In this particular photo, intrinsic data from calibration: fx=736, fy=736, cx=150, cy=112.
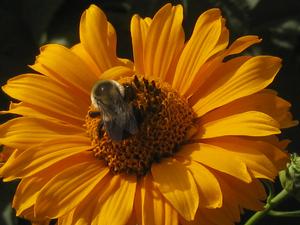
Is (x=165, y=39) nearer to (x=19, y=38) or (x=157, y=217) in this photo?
(x=157, y=217)

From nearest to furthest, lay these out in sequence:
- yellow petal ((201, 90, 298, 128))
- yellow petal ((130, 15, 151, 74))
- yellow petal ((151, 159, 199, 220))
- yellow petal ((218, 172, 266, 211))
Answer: yellow petal ((151, 159, 199, 220)) → yellow petal ((218, 172, 266, 211)) → yellow petal ((201, 90, 298, 128)) → yellow petal ((130, 15, 151, 74))

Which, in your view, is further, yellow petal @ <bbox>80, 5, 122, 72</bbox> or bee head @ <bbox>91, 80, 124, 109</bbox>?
yellow petal @ <bbox>80, 5, 122, 72</bbox>

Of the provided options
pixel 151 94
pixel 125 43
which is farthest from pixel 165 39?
pixel 125 43

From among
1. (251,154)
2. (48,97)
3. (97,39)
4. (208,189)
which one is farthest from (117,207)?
(97,39)

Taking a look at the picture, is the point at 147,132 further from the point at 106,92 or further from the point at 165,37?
the point at 165,37

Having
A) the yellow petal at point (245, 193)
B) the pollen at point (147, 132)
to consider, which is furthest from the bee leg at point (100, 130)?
the yellow petal at point (245, 193)

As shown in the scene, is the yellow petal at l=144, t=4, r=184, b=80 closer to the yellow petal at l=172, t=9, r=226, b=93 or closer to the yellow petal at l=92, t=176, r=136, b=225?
the yellow petal at l=172, t=9, r=226, b=93

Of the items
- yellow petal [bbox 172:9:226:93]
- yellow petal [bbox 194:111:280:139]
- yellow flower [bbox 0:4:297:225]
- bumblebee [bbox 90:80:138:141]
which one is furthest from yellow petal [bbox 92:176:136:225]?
yellow petal [bbox 172:9:226:93]

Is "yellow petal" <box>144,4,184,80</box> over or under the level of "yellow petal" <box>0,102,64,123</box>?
over
